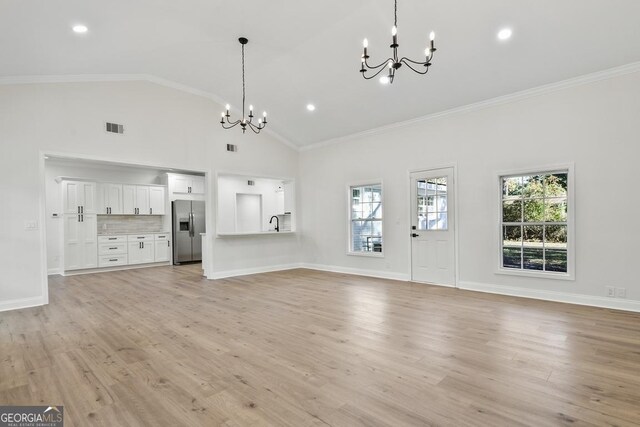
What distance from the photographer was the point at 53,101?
4.91m

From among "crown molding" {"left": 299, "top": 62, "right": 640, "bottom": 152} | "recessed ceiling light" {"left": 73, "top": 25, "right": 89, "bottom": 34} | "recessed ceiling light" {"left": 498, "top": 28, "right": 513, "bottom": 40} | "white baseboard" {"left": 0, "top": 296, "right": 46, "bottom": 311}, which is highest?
"recessed ceiling light" {"left": 73, "top": 25, "right": 89, "bottom": 34}

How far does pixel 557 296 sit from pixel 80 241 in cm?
964

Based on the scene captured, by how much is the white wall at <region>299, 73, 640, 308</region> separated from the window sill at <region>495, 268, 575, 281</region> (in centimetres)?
7

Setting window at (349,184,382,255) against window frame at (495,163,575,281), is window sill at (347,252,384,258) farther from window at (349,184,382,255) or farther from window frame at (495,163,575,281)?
window frame at (495,163,575,281)

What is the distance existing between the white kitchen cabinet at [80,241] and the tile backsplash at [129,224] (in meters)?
0.37

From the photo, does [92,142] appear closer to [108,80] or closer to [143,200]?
[108,80]

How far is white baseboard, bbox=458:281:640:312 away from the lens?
405 cm

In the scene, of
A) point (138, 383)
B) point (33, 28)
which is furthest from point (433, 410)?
point (33, 28)

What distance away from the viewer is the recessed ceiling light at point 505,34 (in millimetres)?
3771

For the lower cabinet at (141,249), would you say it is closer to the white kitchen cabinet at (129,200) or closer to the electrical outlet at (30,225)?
the white kitchen cabinet at (129,200)

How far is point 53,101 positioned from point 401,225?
6158 mm

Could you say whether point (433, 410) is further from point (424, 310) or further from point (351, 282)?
point (351, 282)

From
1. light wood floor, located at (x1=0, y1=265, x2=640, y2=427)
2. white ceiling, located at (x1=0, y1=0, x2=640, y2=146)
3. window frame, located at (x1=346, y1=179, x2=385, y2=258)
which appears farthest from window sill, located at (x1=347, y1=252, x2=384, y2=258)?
white ceiling, located at (x1=0, y1=0, x2=640, y2=146)

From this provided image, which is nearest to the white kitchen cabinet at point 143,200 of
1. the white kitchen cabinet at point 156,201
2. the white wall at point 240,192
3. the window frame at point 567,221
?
the white kitchen cabinet at point 156,201
